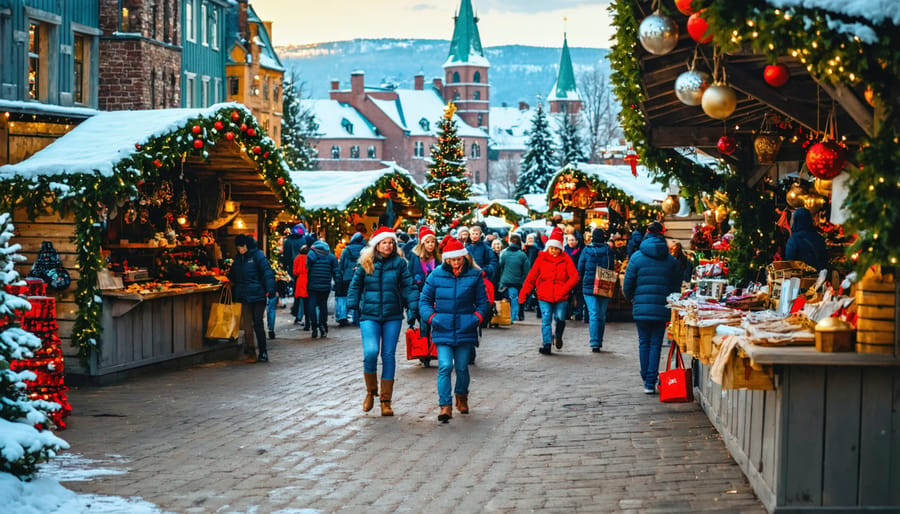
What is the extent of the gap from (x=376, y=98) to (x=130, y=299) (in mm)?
110815

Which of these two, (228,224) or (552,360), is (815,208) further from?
(228,224)

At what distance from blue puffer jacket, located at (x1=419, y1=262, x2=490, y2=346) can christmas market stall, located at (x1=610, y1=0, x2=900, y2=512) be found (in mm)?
1949

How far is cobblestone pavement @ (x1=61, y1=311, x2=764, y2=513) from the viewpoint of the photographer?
312 inches

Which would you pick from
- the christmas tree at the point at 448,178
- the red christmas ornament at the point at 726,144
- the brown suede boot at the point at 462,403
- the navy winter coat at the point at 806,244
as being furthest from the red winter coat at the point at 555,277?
the christmas tree at the point at 448,178

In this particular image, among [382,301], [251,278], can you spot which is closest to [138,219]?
[251,278]

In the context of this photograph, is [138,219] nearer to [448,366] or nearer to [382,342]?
[382,342]

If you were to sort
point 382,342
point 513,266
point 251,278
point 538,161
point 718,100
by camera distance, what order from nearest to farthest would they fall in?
point 718,100
point 382,342
point 251,278
point 513,266
point 538,161

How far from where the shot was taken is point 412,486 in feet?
27.1

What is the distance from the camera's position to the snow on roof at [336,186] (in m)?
25.6

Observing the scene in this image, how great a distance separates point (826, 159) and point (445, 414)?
4.54 metres

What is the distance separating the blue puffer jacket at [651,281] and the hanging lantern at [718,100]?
192 inches

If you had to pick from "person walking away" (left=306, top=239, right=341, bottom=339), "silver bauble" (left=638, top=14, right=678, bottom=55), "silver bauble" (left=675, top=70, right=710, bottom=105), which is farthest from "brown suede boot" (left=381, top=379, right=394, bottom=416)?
"person walking away" (left=306, top=239, right=341, bottom=339)

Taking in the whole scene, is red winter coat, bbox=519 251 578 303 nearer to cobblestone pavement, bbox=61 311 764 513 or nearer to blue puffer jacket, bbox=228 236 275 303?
cobblestone pavement, bbox=61 311 764 513

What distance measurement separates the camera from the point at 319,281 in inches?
761
